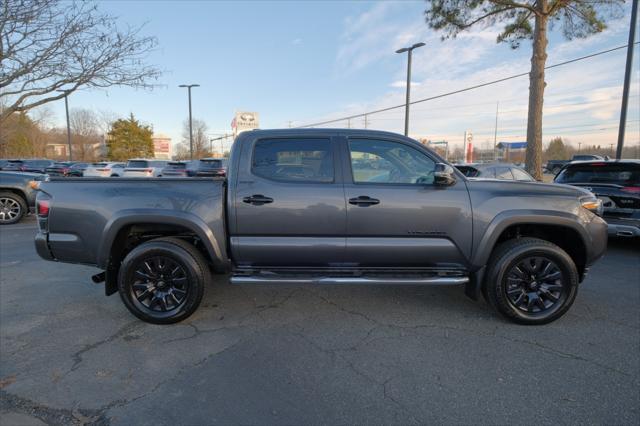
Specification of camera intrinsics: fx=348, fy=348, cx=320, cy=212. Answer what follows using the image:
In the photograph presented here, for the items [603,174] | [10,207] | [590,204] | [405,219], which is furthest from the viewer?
[10,207]

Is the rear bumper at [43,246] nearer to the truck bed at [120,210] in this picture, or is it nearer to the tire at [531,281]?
the truck bed at [120,210]

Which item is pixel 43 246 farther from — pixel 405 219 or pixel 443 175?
pixel 443 175

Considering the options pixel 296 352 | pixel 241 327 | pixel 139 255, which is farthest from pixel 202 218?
pixel 296 352

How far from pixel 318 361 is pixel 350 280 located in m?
0.81

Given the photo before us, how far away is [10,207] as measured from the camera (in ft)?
29.2

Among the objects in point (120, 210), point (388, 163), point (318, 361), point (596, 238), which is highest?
point (388, 163)

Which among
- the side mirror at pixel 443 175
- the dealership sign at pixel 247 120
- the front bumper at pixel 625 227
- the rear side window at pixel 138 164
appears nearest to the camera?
the side mirror at pixel 443 175

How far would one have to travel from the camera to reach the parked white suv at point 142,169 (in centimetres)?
1659

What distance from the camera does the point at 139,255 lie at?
3.38 meters

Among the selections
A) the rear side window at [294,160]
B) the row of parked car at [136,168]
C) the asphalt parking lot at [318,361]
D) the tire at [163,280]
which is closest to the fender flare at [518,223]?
the asphalt parking lot at [318,361]

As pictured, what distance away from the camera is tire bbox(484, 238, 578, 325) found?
11.1ft

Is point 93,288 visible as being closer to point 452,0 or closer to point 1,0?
point 1,0

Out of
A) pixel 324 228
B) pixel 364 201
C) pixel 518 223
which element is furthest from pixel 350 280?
pixel 518 223

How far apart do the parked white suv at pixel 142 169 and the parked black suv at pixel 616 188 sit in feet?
47.5
